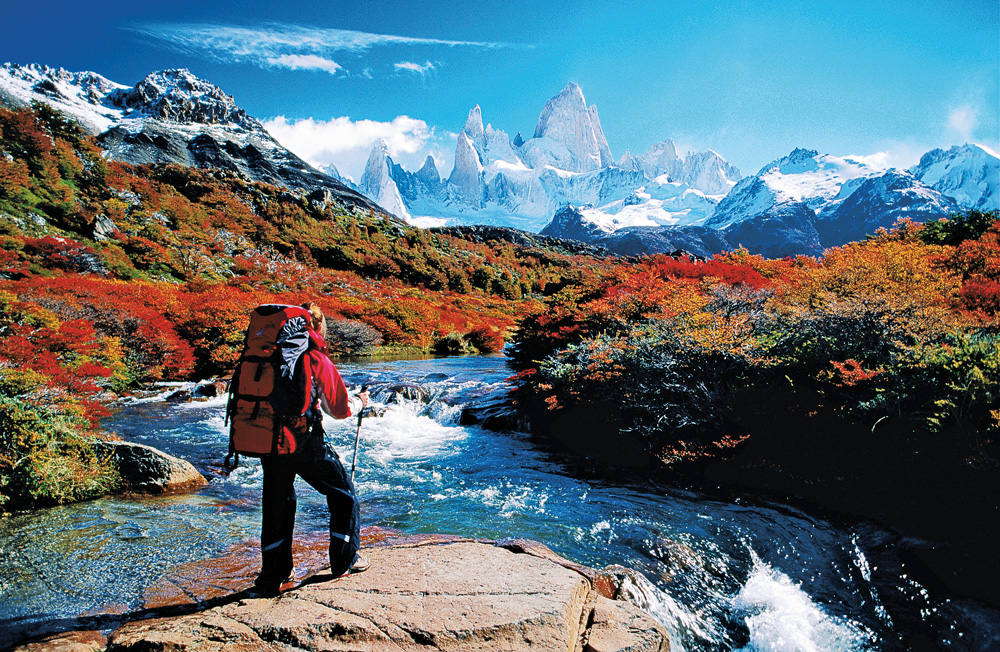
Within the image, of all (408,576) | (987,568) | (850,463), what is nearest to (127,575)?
(408,576)

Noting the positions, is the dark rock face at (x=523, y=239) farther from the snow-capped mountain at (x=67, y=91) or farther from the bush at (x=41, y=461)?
the bush at (x=41, y=461)

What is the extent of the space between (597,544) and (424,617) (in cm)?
275

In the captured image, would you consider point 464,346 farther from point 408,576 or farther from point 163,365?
point 408,576

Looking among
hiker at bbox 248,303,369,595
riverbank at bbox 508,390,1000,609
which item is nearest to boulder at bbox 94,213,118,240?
riverbank at bbox 508,390,1000,609

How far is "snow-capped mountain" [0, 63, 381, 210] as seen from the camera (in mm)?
87625

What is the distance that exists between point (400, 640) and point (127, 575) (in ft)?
8.50

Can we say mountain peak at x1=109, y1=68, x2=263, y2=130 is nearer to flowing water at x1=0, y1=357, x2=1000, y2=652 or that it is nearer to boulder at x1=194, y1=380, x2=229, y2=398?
boulder at x1=194, y1=380, x2=229, y2=398

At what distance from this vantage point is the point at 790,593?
4188 millimetres

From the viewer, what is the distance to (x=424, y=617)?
261 cm

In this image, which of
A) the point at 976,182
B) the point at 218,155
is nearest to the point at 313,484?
the point at 218,155

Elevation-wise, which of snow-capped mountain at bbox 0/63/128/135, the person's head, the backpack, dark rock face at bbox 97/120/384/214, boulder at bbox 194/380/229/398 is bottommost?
boulder at bbox 194/380/229/398

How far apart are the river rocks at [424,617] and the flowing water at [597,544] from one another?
0.91 m

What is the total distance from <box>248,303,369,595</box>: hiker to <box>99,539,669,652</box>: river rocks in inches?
6.9

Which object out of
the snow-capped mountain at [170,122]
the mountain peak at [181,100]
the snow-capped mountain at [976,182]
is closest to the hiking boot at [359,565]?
the snow-capped mountain at [170,122]
